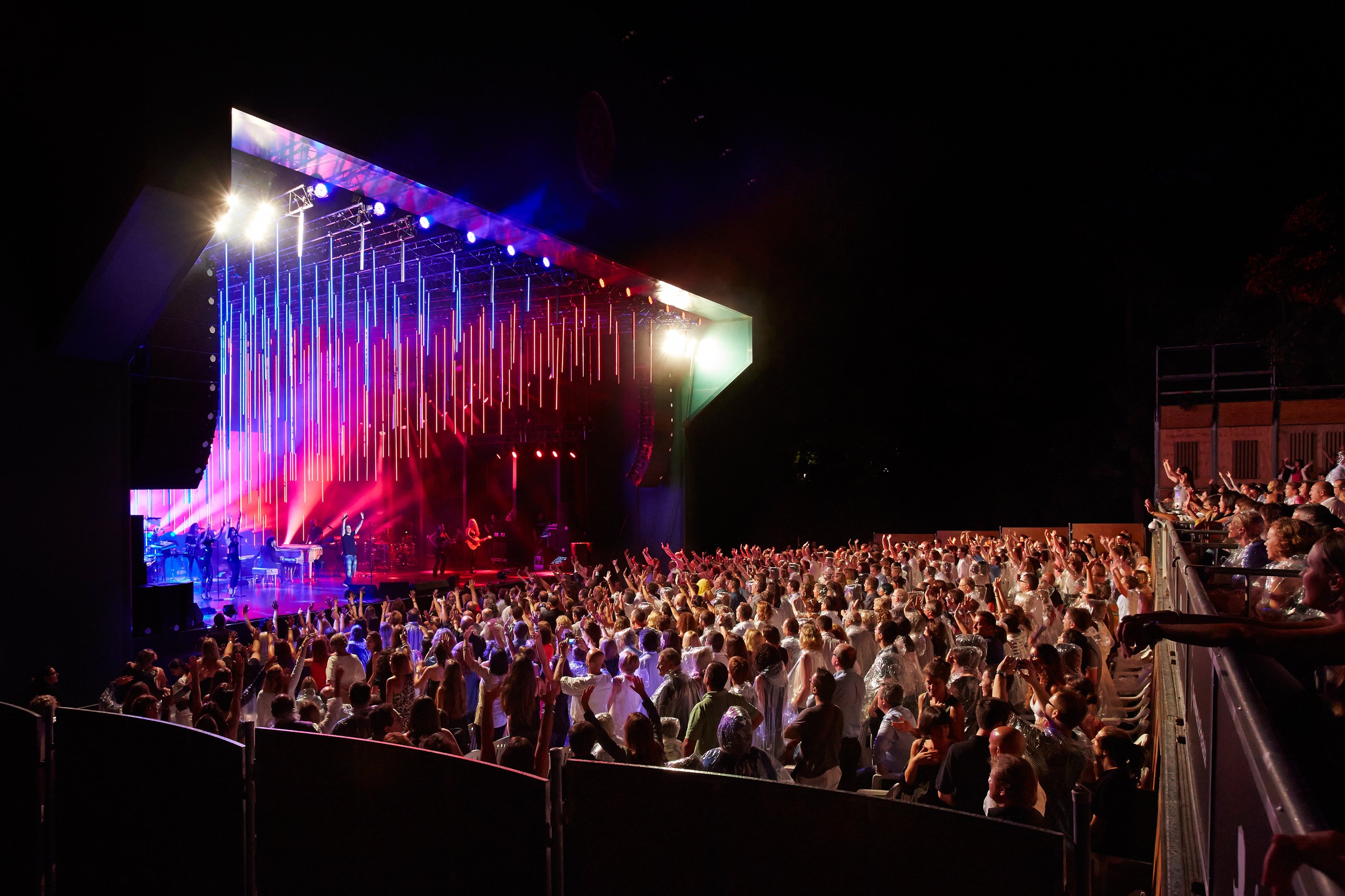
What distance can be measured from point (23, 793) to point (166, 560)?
14026 millimetres

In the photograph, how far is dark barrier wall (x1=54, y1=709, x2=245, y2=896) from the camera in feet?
11.7

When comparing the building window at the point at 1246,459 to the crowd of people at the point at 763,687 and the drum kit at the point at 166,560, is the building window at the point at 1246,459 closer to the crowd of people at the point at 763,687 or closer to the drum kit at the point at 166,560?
the crowd of people at the point at 763,687

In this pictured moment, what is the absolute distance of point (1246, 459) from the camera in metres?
18.1

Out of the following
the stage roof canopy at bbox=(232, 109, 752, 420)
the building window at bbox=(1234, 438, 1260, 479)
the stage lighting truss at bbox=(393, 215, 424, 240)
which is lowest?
the building window at bbox=(1234, 438, 1260, 479)

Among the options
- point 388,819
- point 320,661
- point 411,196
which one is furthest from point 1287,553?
point 411,196

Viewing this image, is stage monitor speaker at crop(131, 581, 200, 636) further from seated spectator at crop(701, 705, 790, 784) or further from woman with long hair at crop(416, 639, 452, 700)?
seated spectator at crop(701, 705, 790, 784)

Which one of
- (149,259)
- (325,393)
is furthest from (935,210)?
(149,259)

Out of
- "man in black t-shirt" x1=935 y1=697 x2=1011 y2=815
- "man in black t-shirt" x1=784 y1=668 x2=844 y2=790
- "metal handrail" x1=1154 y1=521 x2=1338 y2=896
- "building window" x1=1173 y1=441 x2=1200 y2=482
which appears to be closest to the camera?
"metal handrail" x1=1154 y1=521 x2=1338 y2=896

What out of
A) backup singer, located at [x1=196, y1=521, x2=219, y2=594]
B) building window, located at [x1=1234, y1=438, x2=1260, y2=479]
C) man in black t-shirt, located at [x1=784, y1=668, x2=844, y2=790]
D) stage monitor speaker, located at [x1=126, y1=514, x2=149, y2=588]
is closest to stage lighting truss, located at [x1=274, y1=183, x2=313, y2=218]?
stage monitor speaker, located at [x1=126, y1=514, x2=149, y2=588]

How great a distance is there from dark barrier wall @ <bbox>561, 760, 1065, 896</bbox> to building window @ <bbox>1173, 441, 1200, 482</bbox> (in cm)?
1892

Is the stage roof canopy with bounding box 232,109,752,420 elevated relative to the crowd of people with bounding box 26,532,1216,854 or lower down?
elevated

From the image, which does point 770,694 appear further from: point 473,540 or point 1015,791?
point 473,540

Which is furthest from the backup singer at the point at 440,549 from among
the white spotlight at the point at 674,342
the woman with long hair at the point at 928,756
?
the woman with long hair at the point at 928,756

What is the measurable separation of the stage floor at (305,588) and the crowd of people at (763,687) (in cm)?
535
